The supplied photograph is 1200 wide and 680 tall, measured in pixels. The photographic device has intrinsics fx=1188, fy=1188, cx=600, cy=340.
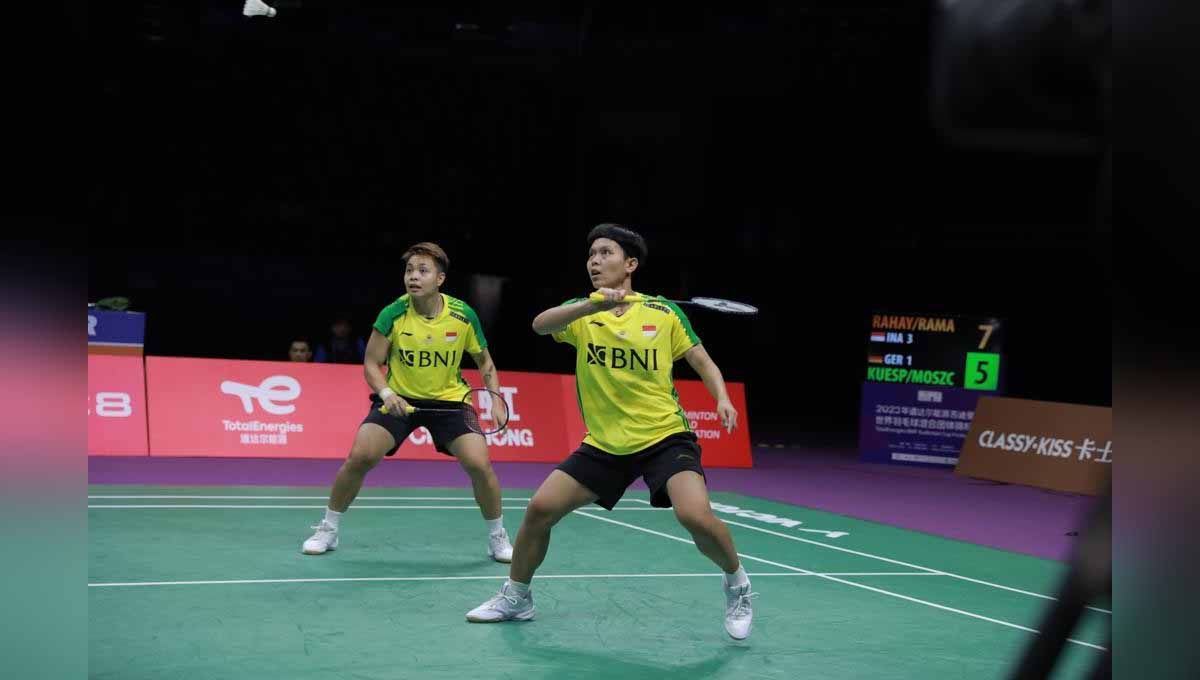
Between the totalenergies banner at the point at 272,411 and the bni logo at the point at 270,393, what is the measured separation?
1cm

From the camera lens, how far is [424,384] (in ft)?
24.9

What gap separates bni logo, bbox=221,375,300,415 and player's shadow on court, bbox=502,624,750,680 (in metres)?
8.27

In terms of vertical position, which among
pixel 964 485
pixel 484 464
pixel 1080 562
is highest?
pixel 1080 562

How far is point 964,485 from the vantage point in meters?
13.6

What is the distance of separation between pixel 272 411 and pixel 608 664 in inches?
348

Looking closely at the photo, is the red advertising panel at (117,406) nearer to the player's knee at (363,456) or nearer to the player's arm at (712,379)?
the player's knee at (363,456)

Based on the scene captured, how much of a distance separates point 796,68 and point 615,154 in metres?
3.92

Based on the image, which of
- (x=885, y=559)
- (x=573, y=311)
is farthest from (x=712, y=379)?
(x=885, y=559)

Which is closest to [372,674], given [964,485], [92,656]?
[92,656]

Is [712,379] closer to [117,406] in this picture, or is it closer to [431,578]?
[431,578]

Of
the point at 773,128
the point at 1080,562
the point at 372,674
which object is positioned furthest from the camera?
the point at 773,128

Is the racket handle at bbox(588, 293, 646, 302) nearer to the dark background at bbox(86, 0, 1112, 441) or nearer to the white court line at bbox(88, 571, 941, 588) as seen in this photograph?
the white court line at bbox(88, 571, 941, 588)

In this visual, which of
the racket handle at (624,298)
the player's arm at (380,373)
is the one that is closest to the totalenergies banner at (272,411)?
the player's arm at (380,373)
